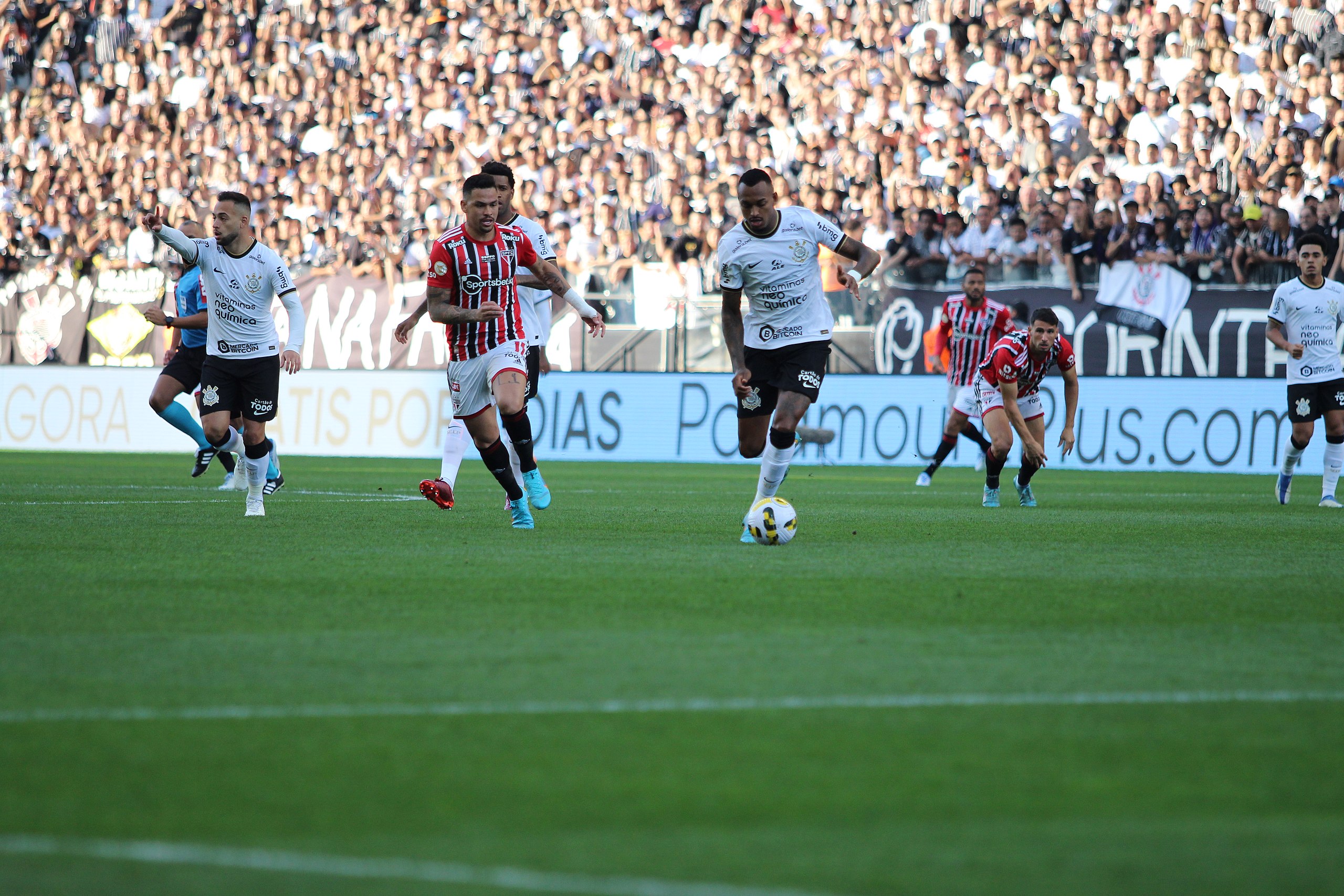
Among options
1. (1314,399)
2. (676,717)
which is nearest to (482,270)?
(676,717)

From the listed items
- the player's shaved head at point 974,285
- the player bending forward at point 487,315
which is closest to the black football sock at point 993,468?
the player's shaved head at point 974,285

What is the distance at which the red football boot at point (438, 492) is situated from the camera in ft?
35.4

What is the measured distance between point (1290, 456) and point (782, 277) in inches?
223

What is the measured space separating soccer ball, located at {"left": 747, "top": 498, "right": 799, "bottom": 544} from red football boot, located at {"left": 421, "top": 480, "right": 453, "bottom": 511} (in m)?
2.47

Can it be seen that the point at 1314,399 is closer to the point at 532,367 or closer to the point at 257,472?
the point at 532,367

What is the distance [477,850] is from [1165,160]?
18.4 m

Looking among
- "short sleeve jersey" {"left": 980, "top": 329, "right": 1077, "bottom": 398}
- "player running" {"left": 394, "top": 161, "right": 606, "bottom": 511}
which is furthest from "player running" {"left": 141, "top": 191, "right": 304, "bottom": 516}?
"short sleeve jersey" {"left": 980, "top": 329, "right": 1077, "bottom": 398}

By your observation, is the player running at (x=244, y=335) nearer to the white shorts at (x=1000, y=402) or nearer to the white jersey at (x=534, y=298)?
the white jersey at (x=534, y=298)

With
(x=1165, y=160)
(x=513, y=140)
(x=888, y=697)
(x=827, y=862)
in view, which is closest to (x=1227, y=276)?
(x=1165, y=160)

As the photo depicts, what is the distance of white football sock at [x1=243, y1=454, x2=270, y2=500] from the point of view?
10969 millimetres

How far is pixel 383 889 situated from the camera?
108 inches

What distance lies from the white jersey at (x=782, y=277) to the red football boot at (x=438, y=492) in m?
2.27

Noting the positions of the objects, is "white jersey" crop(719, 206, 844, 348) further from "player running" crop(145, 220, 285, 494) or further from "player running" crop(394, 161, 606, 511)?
"player running" crop(145, 220, 285, 494)

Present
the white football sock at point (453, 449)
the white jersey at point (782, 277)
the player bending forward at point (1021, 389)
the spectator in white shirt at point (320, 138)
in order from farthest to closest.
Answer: the spectator in white shirt at point (320, 138) < the player bending forward at point (1021, 389) < the white football sock at point (453, 449) < the white jersey at point (782, 277)
